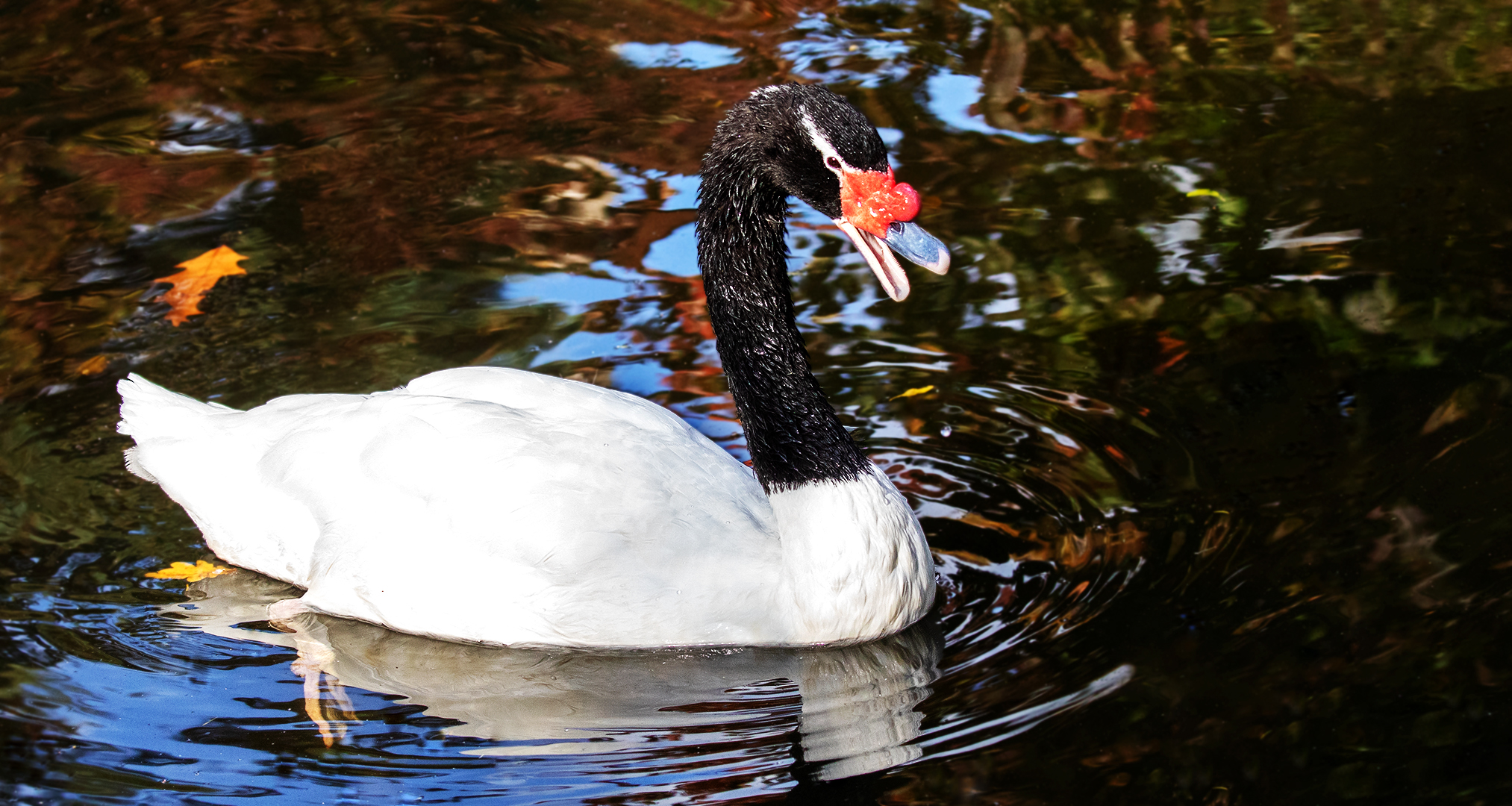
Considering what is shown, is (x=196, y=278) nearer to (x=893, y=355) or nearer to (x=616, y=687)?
(x=893, y=355)

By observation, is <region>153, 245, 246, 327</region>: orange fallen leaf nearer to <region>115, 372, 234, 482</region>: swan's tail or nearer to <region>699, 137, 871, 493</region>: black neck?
<region>115, 372, 234, 482</region>: swan's tail

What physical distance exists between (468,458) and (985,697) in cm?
177

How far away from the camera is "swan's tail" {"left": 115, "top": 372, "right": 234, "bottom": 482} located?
17.4 feet

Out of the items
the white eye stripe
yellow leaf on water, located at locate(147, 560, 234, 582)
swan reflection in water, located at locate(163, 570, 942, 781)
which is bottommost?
yellow leaf on water, located at locate(147, 560, 234, 582)

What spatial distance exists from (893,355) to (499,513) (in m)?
2.12

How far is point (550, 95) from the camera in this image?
341 inches

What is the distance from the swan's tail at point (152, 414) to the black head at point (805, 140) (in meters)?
2.21

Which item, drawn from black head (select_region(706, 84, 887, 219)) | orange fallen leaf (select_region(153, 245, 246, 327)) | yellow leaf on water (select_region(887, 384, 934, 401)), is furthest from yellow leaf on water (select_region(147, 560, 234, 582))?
yellow leaf on water (select_region(887, 384, 934, 401))

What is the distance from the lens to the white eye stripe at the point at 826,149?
4.28 metres

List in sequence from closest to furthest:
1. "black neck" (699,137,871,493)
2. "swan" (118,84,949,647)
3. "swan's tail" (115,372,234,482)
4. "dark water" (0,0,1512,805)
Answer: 1. "dark water" (0,0,1512,805)
2. "swan" (118,84,949,647)
3. "black neck" (699,137,871,493)
4. "swan's tail" (115,372,234,482)

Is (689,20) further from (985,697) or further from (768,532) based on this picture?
(985,697)

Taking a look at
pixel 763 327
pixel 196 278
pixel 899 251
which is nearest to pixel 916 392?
pixel 763 327

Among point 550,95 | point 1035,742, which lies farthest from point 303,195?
point 1035,742

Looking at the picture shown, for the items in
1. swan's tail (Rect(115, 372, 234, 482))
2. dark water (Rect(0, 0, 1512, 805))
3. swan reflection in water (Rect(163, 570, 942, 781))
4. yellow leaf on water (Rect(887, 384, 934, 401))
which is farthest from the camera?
yellow leaf on water (Rect(887, 384, 934, 401))
